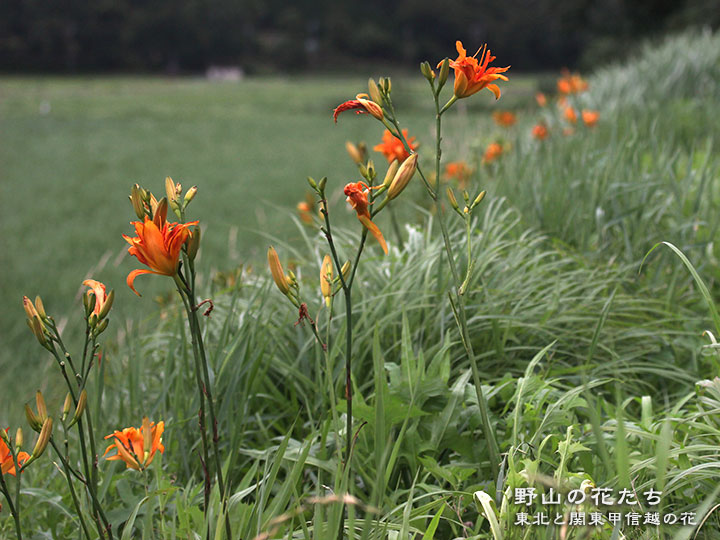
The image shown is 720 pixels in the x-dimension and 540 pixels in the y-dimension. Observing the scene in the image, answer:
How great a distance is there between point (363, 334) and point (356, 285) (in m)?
0.27

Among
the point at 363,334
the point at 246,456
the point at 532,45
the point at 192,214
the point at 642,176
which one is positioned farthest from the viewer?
the point at 532,45

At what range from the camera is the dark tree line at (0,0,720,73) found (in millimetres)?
42594

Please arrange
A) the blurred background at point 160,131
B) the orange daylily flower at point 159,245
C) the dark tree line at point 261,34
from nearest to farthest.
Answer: the orange daylily flower at point 159,245 < the blurred background at point 160,131 < the dark tree line at point 261,34

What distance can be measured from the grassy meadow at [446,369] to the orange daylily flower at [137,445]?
0.06 m

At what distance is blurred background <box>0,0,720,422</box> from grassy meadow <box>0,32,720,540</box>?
0.42 feet

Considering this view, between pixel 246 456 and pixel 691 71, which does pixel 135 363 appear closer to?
pixel 246 456

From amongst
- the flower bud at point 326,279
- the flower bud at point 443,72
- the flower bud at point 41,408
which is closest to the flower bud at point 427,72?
the flower bud at point 443,72

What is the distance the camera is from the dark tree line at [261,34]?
42594mm

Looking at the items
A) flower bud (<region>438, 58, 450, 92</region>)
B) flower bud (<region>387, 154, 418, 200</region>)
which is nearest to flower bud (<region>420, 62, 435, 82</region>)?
flower bud (<region>438, 58, 450, 92</region>)

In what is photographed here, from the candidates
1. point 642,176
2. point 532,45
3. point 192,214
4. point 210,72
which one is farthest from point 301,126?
point 532,45

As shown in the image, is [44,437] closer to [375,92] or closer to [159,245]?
[159,245]

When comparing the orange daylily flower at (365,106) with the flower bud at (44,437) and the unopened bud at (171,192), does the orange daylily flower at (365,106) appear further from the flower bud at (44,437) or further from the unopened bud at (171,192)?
the flower bud at (44,437)

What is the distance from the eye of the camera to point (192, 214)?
228 inches

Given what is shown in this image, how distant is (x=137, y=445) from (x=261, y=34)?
2481 inches
